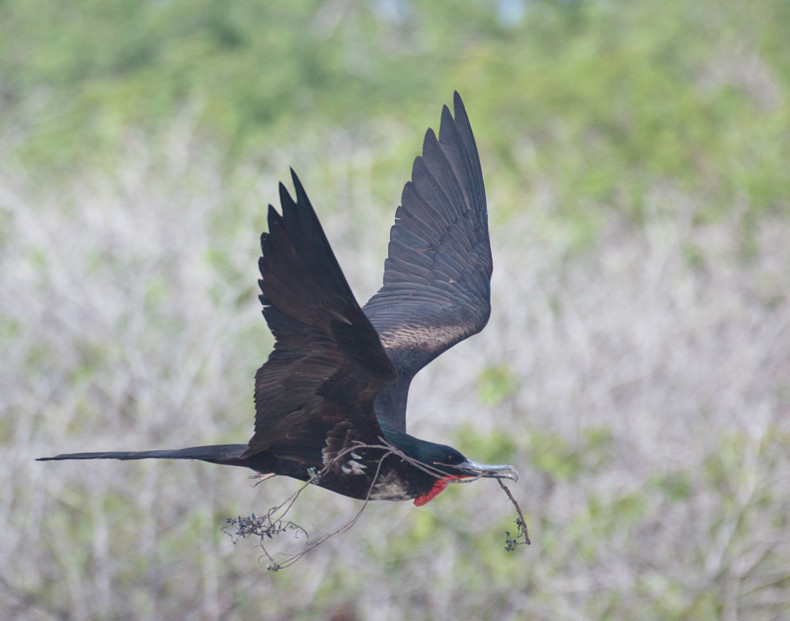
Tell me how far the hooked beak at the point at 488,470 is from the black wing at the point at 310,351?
0.86 feet

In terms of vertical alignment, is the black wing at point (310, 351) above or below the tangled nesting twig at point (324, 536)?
above

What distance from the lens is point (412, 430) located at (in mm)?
7867

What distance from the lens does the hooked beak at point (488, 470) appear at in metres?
3.26

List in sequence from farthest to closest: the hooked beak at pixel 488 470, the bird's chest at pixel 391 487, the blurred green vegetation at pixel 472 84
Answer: the blurred green vegetation at pixel 472 84 < the bird's chest at pixel 391 487 < the hooked beak at pixel 488 470

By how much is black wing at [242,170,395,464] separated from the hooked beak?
26 centimetres

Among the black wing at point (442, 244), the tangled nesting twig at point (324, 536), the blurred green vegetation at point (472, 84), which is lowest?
the tangled nesting twig at point (324, 536)

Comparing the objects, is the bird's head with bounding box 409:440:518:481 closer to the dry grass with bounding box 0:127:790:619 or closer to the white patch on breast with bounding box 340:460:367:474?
the white patch on breast with bounding box 340:460:367:474

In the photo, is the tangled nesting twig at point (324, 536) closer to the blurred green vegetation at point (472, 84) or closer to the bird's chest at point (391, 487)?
the bird's chest at point (391, 487)

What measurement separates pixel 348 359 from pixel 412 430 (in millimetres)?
4842

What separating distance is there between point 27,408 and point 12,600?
114 centimetres

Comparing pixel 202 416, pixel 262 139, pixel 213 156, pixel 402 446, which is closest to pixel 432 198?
pixel 402 446

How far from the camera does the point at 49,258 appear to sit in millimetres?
8391

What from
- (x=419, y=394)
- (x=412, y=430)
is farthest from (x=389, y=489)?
(x=419, y=394)

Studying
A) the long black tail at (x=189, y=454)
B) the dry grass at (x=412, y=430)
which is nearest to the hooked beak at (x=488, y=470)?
the long black tail at (x=189, y=454)
